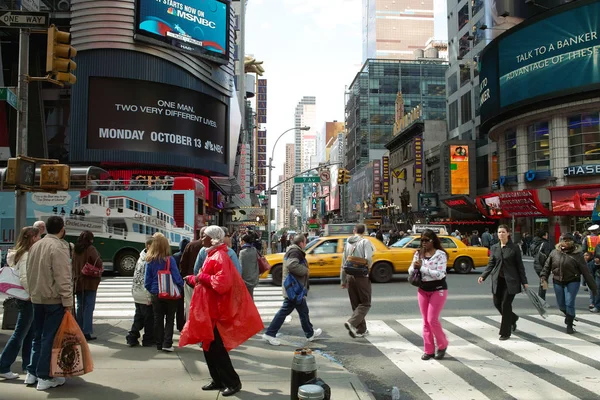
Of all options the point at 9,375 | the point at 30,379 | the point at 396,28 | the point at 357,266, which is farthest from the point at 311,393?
the point at 396,28

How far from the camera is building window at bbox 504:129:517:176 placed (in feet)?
137

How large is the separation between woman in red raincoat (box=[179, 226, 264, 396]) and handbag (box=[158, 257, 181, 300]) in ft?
6.78

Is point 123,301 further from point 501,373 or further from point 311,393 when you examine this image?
point 311,393

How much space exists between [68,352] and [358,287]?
15.7ft

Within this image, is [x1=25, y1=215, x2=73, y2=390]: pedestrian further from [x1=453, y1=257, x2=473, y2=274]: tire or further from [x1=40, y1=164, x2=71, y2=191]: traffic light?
[x1=453, y1=257, x2=473, y2=274]: tire

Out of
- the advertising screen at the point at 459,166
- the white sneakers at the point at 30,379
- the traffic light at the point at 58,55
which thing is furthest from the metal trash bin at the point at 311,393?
the advertising screen at the point at 459,166

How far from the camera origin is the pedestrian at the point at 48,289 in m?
5.48

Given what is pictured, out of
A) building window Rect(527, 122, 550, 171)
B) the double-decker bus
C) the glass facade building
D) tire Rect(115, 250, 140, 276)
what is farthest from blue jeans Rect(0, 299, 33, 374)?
the glass facade building

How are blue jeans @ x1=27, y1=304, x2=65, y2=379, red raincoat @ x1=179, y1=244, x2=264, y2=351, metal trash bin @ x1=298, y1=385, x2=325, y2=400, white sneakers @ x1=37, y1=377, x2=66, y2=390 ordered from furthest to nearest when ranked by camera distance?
1. white sneakers @ x1=37, y1=377, x2=66, y2=390
2. blue jeans @ x1=27, y1=304, x2=65, y2=379
3. red raincoat @ x1=179, y1=244, x2=264, y2=351
4. metal trash bin @ x1=298, y1=385, x2=325, y2=400

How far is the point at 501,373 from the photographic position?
22.2ft

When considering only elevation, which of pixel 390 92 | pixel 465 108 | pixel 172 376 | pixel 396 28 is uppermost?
pixel 396 28

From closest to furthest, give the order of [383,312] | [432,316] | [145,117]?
[432,316] < [383,312] < [145,117]

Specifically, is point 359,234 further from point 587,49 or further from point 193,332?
point 587,49

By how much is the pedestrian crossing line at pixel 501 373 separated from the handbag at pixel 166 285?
4135 mm
